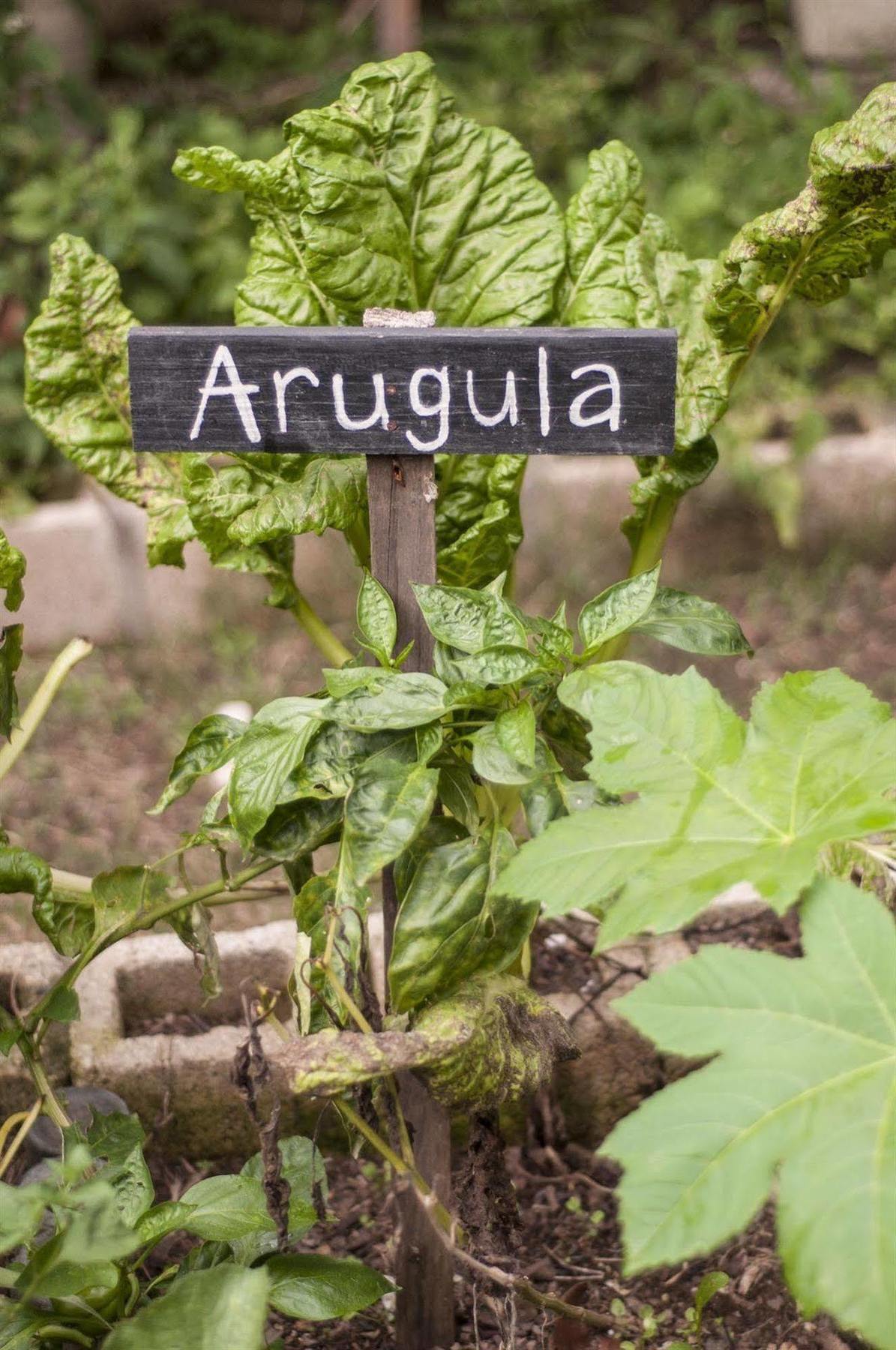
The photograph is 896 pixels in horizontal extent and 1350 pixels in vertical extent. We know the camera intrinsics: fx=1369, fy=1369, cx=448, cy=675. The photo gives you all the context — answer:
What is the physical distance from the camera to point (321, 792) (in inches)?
47.1

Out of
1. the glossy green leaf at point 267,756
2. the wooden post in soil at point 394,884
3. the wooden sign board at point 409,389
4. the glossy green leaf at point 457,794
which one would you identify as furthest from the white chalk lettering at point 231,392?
the glossy green leaf at point 457,794

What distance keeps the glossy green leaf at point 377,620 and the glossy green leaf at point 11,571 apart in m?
0.33

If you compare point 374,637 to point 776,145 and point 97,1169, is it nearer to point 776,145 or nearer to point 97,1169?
point 97,1169

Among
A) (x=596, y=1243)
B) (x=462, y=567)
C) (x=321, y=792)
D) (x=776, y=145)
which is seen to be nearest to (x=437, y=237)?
(x=462, y=567)

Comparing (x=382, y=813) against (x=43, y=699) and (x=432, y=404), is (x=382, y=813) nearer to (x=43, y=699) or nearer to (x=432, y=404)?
(x=432, y=404)

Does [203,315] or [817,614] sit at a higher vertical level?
[203,315]

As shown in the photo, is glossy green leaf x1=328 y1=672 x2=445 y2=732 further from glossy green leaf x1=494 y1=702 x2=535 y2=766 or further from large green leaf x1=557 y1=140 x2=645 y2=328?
large green leaf x1=557 y1=140 x2=645 y2=328

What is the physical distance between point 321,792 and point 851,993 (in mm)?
474

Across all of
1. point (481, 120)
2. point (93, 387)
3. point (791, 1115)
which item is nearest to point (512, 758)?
point (791, 1115)

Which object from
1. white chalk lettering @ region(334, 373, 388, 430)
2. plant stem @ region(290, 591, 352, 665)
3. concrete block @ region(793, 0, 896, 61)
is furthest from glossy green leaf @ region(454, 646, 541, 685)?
concrete block @ region(793, 0, 896, 61)

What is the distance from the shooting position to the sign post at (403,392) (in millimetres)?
1161

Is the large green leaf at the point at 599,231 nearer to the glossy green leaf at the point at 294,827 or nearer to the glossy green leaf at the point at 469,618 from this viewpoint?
the glossy green leaf at the point at 469,618

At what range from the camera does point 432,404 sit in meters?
1.18

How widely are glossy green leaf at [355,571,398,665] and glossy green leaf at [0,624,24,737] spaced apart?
0.38 metres
